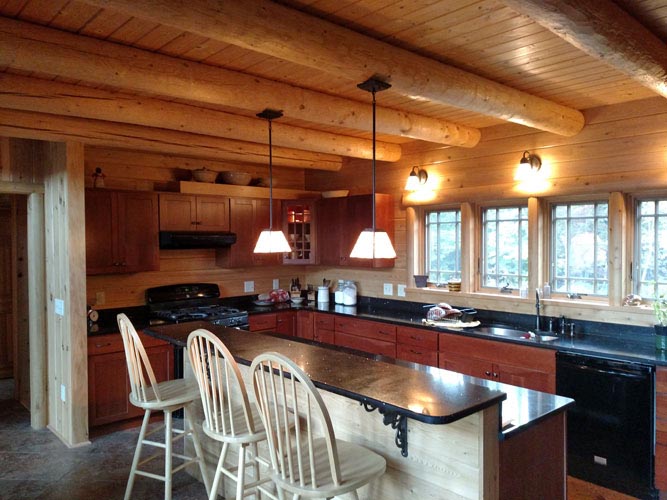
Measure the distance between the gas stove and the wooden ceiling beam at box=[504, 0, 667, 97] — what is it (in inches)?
141

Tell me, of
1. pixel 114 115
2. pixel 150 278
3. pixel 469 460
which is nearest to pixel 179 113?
pixel 114 115

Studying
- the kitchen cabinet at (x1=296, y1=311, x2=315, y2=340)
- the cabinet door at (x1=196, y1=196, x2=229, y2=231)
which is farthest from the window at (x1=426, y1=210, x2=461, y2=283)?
the cabinet door at (x1=196, y1=196, x2=229, y2=231)

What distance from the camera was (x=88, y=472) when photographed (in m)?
3.63

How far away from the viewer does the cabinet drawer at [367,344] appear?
4.74m

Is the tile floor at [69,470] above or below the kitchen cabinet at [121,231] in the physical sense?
below

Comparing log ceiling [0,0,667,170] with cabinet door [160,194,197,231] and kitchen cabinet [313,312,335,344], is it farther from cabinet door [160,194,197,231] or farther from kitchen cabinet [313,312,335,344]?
kitchen cabinet [313,312,335,344]

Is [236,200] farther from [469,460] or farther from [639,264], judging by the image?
[469,460]

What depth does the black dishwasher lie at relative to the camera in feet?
10.5

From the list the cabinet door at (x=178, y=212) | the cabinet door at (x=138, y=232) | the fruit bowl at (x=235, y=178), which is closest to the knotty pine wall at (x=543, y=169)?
the fruit bowl at (x=235, y=178)

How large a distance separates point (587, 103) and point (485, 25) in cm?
181

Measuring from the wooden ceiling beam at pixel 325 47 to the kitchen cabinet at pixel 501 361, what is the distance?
1.64 metres

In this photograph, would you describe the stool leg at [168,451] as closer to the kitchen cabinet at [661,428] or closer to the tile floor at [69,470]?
the tile floor at [69,470]

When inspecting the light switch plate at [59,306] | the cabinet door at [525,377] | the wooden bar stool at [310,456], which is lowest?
the cabinet door at [525,377]

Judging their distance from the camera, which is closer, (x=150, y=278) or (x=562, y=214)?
(x=562, y=214)
